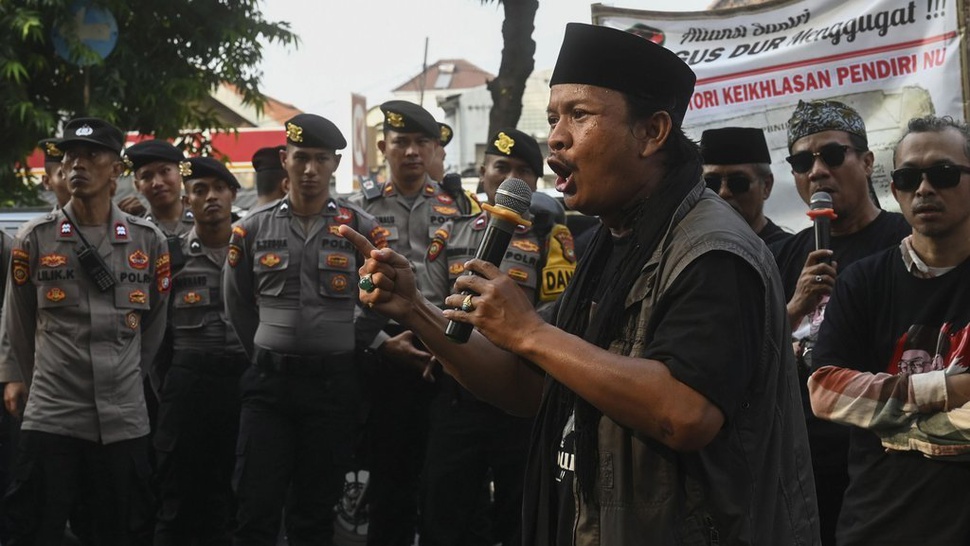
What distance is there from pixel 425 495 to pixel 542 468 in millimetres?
3786

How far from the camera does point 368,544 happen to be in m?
7.38

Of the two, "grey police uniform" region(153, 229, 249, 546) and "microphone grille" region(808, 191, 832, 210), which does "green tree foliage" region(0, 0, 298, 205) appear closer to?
"grey police uniform" region(153, 229, 249, 546)

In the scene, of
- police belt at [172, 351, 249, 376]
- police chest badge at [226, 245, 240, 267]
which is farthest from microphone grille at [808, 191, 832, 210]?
police belt at [172, 351, 249, 376]

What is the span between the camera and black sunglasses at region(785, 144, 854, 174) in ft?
17.9

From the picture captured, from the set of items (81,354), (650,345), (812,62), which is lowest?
(81,354)

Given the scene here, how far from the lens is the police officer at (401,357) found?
7.29 metres

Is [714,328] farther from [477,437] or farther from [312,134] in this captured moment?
[312,134]

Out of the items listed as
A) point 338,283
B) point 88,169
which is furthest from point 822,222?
point 88,169

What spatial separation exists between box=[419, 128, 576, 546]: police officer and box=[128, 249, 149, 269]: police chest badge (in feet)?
5.24

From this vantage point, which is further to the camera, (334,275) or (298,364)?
(334,275)

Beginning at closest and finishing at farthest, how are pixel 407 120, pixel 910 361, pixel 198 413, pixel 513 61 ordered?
pixel 910 361 < pixel 198 413 < pixel 407 120 < pixel 513 61

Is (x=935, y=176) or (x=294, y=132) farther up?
(x=294, y=132)

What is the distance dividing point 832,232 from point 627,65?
2848 mm

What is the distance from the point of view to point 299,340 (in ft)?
22.8
